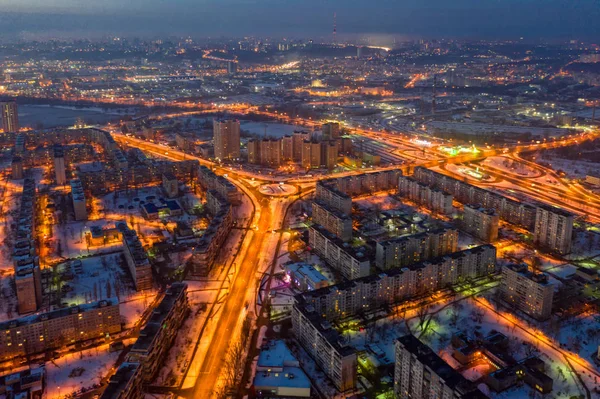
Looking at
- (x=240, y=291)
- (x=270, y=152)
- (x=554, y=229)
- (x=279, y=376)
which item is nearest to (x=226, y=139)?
(x=270, y=152)

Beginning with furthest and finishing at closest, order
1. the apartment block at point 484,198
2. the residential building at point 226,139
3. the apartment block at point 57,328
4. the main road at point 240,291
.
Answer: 1. the residential building at point 226,139
2. the apartment block at point 484,198
3. the apartment block at point 57,328
4. the main road at point 240,291

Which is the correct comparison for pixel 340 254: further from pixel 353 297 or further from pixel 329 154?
pixel 329 154

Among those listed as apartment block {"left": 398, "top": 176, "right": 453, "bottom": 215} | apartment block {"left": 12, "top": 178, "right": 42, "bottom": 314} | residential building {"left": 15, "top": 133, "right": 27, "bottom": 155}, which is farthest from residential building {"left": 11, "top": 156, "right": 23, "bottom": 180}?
apartment block {"left": 398, "top": 176, "right": 453, "bottom": 215}

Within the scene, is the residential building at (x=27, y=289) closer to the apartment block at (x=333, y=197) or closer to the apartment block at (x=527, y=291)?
the apartment block at (x=333, y=197)

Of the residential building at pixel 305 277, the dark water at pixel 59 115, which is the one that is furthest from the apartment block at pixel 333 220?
the dark water at pixel 59 115

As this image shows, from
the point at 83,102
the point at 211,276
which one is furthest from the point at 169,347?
the point at 83,102

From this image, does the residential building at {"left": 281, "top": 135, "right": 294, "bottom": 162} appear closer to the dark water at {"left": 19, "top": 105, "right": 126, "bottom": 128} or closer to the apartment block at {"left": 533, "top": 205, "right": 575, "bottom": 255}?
the apartment block at {"left": 533, "top": 205, "right": 575, "bottom": 255}

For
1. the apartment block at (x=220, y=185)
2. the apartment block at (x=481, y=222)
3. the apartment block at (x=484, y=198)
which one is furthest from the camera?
the apartment block at (x=220, y=185)

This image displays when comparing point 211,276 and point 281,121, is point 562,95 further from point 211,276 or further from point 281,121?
point 211,276
